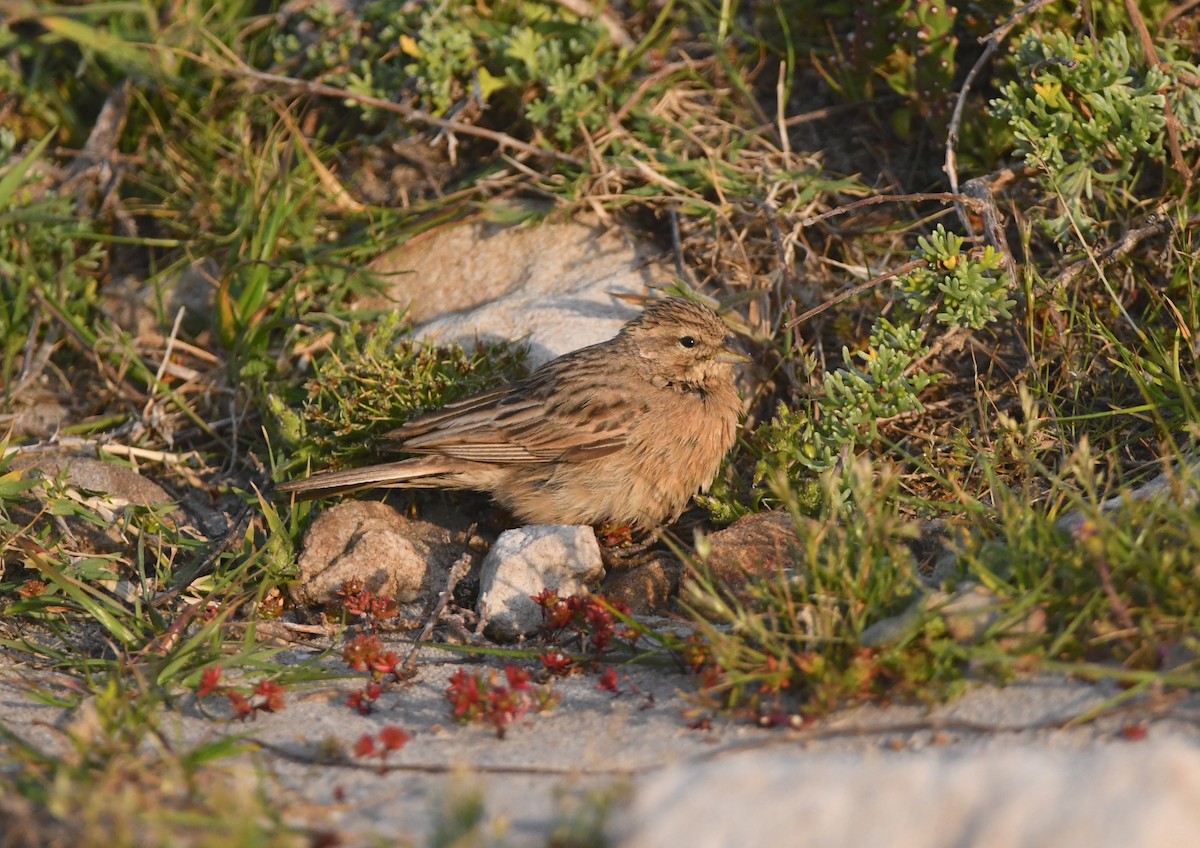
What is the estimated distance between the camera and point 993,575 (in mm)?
4410

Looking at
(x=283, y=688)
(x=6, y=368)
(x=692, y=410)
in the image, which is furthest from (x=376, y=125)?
(x=283, y=688)

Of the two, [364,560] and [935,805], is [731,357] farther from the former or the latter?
[935,805]

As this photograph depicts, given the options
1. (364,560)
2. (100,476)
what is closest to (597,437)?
(364,560)

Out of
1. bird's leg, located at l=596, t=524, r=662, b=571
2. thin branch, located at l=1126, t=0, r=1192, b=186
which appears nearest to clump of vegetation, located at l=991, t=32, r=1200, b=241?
thin branch, located at l=1126, t=0, r=1192, b=186

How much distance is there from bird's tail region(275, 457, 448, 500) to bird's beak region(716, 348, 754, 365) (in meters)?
1.67

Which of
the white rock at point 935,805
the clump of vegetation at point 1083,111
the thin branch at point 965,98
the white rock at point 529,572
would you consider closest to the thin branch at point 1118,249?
the clump of vegetation at point 1083,111

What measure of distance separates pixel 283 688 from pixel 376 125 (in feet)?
17.1

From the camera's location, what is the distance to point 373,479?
665 cm

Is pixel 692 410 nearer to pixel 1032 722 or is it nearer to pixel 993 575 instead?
pixel 993 575

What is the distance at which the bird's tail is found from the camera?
6570 mm

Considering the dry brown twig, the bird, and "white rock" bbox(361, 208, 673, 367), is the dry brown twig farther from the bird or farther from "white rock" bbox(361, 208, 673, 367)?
the bird

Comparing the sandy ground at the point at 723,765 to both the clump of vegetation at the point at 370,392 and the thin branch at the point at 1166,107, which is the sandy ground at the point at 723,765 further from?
the thin branch at the point at 1166,107

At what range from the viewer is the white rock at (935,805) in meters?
3.12

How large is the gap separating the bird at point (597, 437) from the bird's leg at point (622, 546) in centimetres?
6
